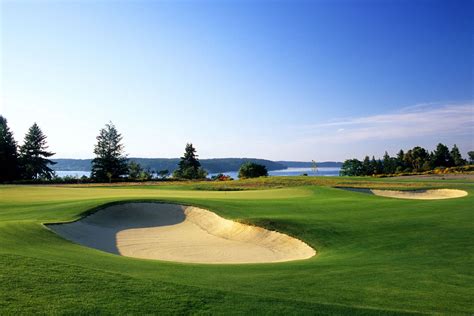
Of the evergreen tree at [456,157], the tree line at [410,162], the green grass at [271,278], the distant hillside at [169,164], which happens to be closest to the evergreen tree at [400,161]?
the tree line at [410,162]

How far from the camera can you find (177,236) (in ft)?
57.3

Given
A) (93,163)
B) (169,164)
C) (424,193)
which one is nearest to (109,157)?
(93,163)

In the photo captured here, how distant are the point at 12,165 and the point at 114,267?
221 feet

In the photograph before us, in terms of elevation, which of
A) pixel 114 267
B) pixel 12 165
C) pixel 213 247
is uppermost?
pixel 12 165

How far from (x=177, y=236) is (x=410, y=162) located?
96.5m

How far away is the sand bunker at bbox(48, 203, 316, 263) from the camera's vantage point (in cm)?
1384

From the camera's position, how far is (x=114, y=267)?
808 centimetres

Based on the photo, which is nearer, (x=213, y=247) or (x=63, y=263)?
(x=63, y=263)

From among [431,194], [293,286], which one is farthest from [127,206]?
[431,194]

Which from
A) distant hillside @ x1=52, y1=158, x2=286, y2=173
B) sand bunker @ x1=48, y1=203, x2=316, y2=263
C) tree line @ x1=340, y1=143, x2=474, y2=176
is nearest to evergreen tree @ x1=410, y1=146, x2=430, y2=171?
tree line @ x1=340, y1=143, x2=474, y2=176

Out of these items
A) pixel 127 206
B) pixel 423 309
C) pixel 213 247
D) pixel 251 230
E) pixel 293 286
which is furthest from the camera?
pixel 127 206

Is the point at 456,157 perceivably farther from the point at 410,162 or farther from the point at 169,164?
the point at 169,164

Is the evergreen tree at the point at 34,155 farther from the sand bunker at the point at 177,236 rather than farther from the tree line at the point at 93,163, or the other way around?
the sand bunker at the point at 177,236

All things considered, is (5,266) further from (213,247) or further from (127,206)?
(127,206)
